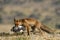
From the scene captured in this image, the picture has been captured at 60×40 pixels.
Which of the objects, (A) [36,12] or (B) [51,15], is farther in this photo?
(A) [36,12]

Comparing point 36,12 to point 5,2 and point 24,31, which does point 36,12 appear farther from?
point 24,31

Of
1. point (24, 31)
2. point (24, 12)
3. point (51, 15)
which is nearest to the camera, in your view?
point (24, 31)

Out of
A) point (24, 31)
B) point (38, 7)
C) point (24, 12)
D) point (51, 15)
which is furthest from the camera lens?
point (38, 7)

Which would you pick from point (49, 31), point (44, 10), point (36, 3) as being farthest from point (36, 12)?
point (49, 31)

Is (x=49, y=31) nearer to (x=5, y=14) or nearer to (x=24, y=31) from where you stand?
(x=24, y=31)

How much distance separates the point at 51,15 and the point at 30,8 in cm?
1418

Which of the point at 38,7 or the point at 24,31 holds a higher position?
the point at 24,31

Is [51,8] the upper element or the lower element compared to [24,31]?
lower

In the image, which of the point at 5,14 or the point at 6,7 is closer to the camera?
the point at 5,14

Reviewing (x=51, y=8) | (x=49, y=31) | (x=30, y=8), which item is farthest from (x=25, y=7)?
(x=49, y=31)

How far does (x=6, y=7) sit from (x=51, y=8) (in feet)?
53.0

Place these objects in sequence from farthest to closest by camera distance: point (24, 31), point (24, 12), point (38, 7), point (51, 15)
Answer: point (38, 7)
point (24, 12)
point (51, 15)
point (24, 31)

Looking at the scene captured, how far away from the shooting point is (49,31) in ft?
78.2

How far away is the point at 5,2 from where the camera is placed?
121375 millimetres
